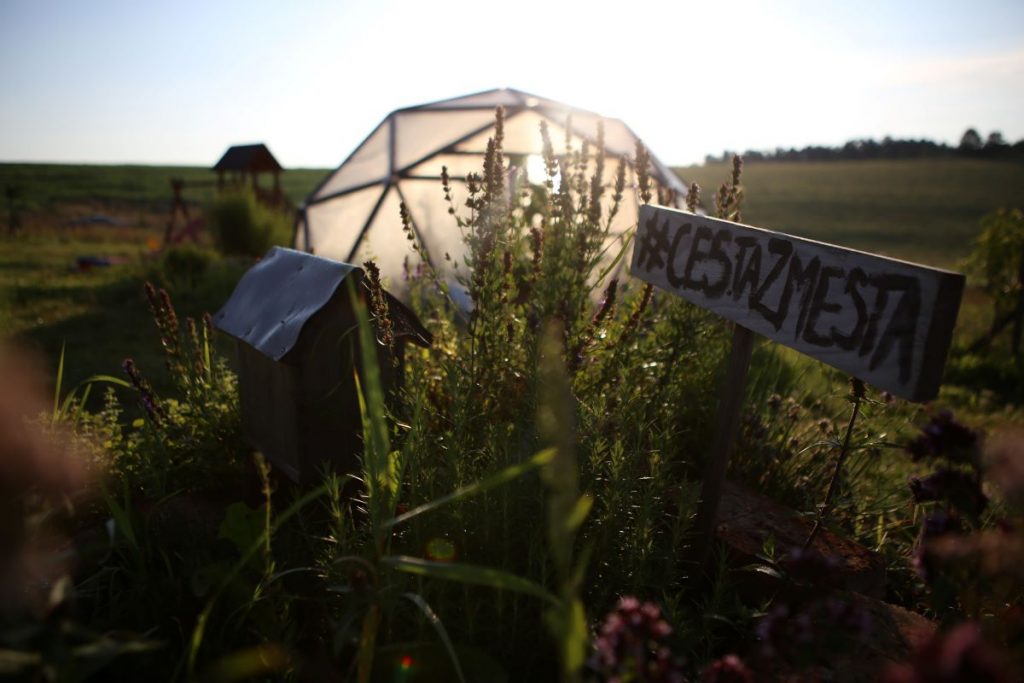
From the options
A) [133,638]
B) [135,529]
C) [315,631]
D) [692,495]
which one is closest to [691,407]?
[692,495]

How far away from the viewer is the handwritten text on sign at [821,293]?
4.76 ft

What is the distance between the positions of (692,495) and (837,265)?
733 mm

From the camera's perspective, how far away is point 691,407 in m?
3.26

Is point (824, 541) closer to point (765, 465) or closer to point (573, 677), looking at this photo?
point (765, 465)

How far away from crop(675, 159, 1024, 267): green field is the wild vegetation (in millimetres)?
17124

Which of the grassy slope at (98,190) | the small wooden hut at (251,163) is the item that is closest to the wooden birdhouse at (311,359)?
the small wooden hut at (251,163)

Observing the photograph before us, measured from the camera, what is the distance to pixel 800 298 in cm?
177

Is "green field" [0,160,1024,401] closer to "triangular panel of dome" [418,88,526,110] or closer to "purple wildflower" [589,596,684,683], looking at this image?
"triangular panel of dome" [418,88,526,110]

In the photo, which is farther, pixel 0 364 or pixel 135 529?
pixel 135 529

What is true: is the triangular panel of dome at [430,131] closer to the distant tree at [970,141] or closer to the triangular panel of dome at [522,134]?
the triangular panel of dome at [522,134]

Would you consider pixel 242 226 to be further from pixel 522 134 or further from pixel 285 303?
pixel 285 303

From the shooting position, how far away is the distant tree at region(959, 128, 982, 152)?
65.7 meters

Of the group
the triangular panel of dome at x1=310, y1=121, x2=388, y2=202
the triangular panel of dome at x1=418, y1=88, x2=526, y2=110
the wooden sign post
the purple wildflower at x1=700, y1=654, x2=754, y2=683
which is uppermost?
the triangular panel of dome at x1=418, y1=88, x2=526, y2=110

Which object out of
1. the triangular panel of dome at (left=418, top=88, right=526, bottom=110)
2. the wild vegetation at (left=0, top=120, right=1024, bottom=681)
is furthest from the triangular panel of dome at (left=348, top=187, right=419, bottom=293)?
the wild vegetation at (left=0, top=120, right=1024, bottom=681)
